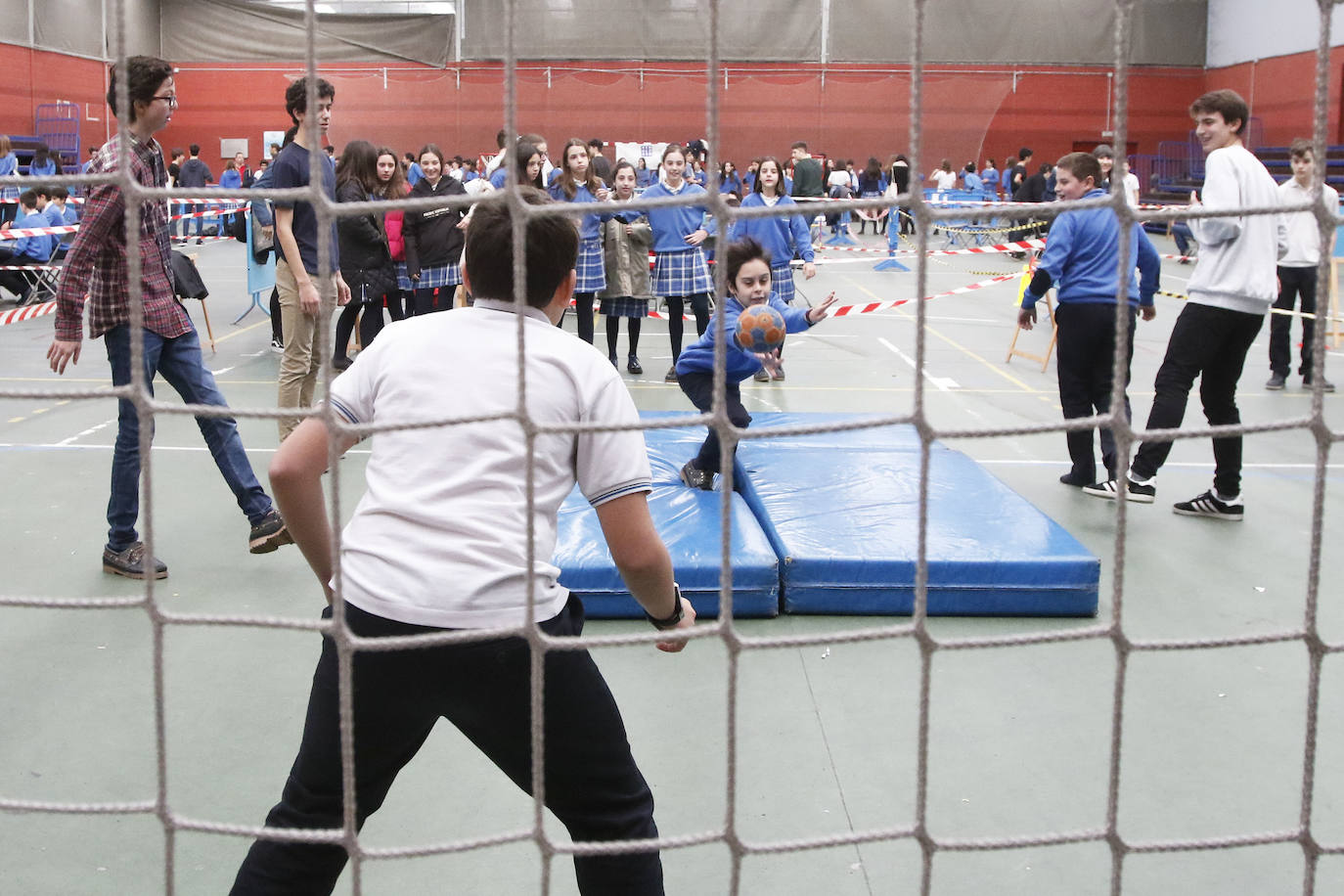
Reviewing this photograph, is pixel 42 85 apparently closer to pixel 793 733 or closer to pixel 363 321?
pixel 363 321

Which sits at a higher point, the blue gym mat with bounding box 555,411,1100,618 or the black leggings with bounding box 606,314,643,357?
the black leggings with bounding box 606,314,643,357

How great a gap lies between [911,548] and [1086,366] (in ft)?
5.56

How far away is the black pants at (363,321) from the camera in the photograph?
21.6ft

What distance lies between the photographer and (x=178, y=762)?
2.70m

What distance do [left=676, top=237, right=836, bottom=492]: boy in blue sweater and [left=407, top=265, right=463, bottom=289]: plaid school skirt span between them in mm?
2763

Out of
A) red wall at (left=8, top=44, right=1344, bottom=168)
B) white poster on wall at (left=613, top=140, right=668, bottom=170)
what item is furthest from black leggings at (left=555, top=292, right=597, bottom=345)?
red wall at (left=8, top=44, right=1344, bottom=168)

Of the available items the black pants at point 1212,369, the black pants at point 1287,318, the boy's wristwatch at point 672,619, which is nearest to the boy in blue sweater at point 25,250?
the black pants at point 1212,369

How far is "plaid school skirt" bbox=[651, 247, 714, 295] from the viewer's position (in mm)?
7195

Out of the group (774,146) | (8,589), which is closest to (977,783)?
(8,589)

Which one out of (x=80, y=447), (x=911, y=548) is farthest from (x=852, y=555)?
(x=80, y=447)

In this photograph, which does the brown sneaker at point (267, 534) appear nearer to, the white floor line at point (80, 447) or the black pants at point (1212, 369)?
the white floor line at point (80, 447)

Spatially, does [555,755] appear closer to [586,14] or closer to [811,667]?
[811,667]

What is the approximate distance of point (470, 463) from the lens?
1692mm

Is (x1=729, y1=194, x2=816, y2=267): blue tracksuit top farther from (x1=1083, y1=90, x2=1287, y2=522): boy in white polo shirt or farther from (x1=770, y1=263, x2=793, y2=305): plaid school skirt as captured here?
(x1=1083, y1=90, x2=1287, y2=522): boy in white polo shirt
